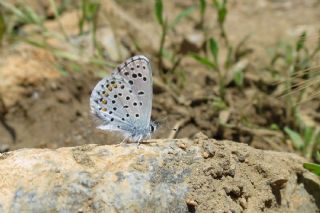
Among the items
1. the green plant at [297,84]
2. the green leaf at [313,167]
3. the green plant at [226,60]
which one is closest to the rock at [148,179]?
the green leaf at [313,167]

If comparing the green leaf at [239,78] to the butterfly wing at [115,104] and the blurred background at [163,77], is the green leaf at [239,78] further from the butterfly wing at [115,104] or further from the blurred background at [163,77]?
the butterfly wing at [115,104]

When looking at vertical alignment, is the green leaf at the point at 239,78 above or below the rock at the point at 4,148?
above

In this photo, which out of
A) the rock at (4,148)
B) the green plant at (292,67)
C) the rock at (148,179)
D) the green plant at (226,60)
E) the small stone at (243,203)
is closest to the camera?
the rock at (148,179)

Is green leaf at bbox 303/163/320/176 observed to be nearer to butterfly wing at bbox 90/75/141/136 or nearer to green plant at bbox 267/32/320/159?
green plant at bbox 267/32/320/159

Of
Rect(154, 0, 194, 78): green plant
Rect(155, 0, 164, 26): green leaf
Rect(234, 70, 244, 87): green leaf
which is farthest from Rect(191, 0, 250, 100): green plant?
Rect(155, 0, 164, 26): green leaf

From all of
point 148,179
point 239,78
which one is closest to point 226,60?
point 239,78

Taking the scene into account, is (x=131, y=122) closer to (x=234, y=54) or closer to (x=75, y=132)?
(x=75, y=132)

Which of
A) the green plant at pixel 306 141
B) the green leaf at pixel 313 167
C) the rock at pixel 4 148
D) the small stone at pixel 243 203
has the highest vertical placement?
the green plant at pixel 306 141

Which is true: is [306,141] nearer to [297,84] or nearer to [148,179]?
[297,84]

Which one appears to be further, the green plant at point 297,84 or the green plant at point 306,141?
the green plant at point 306,141
